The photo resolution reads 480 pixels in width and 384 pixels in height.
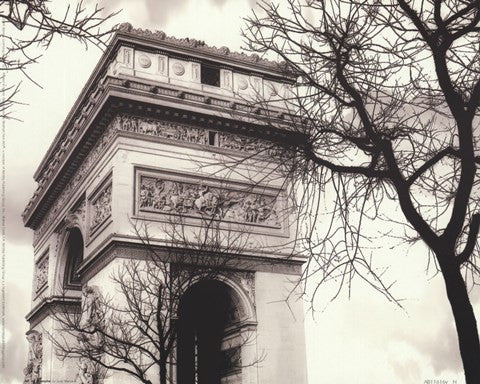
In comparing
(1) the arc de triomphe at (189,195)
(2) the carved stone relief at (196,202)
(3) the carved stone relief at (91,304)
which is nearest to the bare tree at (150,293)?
(3) the carved stone relief at (91,304)

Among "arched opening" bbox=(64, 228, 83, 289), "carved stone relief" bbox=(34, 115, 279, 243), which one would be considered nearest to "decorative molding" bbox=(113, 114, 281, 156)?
"carved stone relief" bbox=(34, 115, 279, 243)

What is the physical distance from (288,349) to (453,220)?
15217 millimetres

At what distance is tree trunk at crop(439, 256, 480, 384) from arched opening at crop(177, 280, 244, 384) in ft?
48.8

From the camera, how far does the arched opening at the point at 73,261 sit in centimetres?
2814

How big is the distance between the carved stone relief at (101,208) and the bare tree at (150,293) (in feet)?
5.46

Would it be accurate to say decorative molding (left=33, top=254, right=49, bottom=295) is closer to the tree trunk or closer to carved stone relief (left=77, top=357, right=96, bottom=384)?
carved stone relief (left=77, top=357, right=96, bottom=384)

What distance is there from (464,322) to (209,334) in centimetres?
1646

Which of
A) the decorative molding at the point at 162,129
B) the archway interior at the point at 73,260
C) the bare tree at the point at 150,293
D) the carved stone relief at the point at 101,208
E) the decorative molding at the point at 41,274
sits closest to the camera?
the bare tree at the point at 150,293

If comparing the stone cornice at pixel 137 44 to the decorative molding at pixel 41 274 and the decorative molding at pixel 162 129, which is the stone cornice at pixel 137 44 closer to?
the decorative molding at pixel 162 129

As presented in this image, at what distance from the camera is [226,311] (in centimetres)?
2238

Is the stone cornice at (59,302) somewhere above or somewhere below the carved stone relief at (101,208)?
below

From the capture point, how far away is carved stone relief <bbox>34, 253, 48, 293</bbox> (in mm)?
30484

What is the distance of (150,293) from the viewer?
18.0 metres

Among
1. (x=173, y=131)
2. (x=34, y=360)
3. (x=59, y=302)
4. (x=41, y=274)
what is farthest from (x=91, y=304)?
(x=41, y=274)
